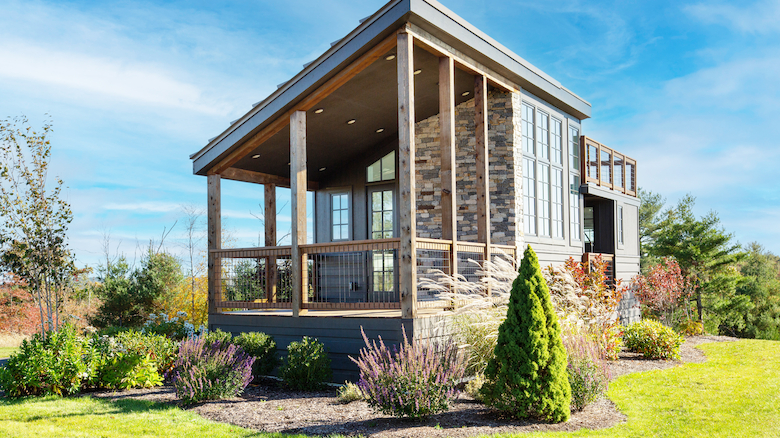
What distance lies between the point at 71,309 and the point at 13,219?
8850 millimetres

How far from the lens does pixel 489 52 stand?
8.85 metres

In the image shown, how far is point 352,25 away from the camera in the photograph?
7680 mm

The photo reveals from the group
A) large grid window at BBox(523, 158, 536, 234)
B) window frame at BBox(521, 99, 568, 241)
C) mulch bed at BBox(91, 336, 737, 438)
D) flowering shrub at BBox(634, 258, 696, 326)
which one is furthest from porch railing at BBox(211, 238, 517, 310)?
flowering shrub at BBox(634, 258, 696, 326)

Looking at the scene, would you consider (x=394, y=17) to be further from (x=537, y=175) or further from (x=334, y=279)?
(x=334, y=279)

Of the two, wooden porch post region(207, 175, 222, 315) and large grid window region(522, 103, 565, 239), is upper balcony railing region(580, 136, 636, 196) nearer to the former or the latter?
large grid window region(522, 103, 565, 239)

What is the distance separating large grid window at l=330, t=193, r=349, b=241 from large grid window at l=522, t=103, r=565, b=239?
12.9 ft

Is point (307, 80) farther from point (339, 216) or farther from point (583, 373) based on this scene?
point (583, 373)

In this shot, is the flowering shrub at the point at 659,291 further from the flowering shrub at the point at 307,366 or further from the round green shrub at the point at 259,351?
the round green shrub at the point at 259,351

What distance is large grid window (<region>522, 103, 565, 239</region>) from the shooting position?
1056 centimetres

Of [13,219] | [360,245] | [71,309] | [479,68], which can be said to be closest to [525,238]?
[479,68]

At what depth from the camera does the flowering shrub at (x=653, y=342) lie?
10.1 m

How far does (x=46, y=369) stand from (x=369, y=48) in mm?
6093

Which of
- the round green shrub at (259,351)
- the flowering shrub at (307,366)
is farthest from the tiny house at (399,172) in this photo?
the round green shrub at (259,351)

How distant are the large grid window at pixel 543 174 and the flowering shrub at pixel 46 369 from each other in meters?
7.60
